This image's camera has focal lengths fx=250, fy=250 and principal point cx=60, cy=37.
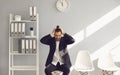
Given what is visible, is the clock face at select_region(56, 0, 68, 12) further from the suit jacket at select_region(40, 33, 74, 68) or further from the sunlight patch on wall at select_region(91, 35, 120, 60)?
the sunlight patch on wall at select_region(91, 35, 120, 60)

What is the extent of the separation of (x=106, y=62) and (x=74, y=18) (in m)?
1.08

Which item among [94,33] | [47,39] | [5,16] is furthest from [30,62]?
[94,33]

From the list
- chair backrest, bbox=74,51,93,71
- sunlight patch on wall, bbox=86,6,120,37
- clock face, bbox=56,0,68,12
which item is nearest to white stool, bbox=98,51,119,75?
chair backrest, bbox=74,51,93,71

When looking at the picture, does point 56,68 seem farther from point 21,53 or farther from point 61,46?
point 21,53

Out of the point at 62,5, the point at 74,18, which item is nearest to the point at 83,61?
the point at 74,18

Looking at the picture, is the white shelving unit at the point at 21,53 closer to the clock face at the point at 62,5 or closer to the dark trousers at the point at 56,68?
the dark trousers at the point at 56,68

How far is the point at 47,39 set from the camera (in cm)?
470

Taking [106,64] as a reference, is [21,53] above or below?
above

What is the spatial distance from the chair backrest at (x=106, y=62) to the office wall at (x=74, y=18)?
0.67ft

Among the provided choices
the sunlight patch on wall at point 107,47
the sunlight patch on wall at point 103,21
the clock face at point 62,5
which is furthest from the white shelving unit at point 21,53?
the sunlight patch on wall at point 107,47

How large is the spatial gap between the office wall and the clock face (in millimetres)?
73

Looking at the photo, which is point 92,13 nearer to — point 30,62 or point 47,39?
point 47,39

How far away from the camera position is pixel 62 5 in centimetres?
500

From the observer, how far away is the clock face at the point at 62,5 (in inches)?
197
